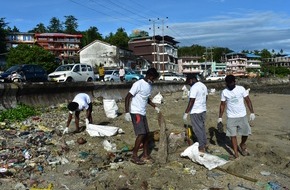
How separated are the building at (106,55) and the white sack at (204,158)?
2425 inches

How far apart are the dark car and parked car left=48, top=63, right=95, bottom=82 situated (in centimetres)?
158

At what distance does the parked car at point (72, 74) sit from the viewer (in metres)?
24.2

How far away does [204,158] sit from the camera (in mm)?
7168

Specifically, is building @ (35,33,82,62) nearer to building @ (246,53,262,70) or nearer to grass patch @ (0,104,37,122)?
building @ (246,53,262,70)

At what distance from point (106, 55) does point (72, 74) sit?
151 ft

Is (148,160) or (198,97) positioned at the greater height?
(198,97)

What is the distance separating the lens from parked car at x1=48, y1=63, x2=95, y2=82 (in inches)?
952

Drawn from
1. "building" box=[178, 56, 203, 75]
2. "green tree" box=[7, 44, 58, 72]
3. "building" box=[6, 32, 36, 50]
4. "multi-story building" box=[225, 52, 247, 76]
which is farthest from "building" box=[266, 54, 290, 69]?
"green tree" box=[7, 44, 58, 72]

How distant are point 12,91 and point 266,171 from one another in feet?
30.8

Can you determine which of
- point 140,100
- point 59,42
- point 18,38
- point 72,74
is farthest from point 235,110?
point 59,42

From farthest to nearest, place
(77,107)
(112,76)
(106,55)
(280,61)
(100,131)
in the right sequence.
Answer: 1. (280,61)
2. (106,55)
3. (112,76)
4. (77,107)
5. (100,131)

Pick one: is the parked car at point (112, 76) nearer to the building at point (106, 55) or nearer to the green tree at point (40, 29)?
the building at point (106, 55)

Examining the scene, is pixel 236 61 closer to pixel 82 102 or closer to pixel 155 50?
pixel 155 50

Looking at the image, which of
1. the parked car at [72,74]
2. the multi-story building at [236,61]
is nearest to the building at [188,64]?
the multi-story building at [236,61]
